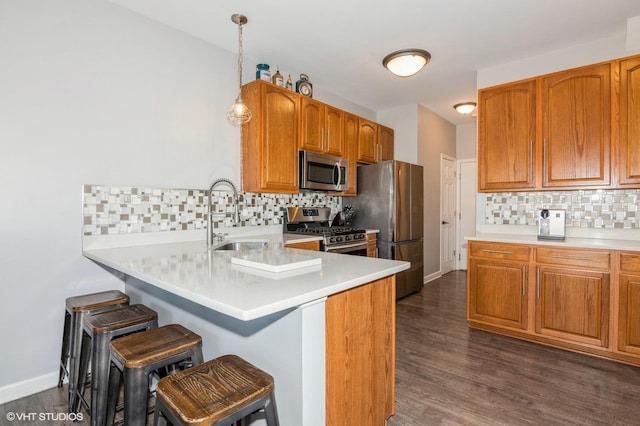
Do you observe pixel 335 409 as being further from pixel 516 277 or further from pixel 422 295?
pixel 422 295

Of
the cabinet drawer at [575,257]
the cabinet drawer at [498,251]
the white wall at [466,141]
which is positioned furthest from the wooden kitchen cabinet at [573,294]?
the white wall at [466,141]

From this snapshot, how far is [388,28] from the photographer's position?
264 centimetres

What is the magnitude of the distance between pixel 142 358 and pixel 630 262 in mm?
3131

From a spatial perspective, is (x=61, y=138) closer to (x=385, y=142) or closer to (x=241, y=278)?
(x=241, y=278)

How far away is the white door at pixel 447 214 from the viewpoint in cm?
539

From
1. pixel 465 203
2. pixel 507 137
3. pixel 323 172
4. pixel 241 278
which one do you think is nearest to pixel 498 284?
pixel 507 137

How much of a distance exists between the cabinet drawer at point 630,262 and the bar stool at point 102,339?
3164 mm

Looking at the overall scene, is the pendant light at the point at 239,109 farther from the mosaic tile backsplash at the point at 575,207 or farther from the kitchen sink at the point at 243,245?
the mosaic tile backsplash at the point at 575,207

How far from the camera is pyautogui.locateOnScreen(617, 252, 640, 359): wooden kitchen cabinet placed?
231 centimetres

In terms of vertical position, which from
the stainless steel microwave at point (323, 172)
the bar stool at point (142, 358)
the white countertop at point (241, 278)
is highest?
the stainless steel microwave at point (323, 172)

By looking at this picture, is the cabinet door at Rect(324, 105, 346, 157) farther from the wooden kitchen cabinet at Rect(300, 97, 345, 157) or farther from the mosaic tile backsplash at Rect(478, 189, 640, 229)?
the mosaic tile backsplash at Rect(478, 189, 640, 229)

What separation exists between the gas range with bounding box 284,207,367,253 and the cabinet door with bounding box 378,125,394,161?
47.7 inches

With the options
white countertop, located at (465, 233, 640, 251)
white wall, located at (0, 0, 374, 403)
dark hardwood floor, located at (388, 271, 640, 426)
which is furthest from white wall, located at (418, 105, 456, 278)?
white wall, located at (0, 0, 374, 403)

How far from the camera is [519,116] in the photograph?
3.03 m
